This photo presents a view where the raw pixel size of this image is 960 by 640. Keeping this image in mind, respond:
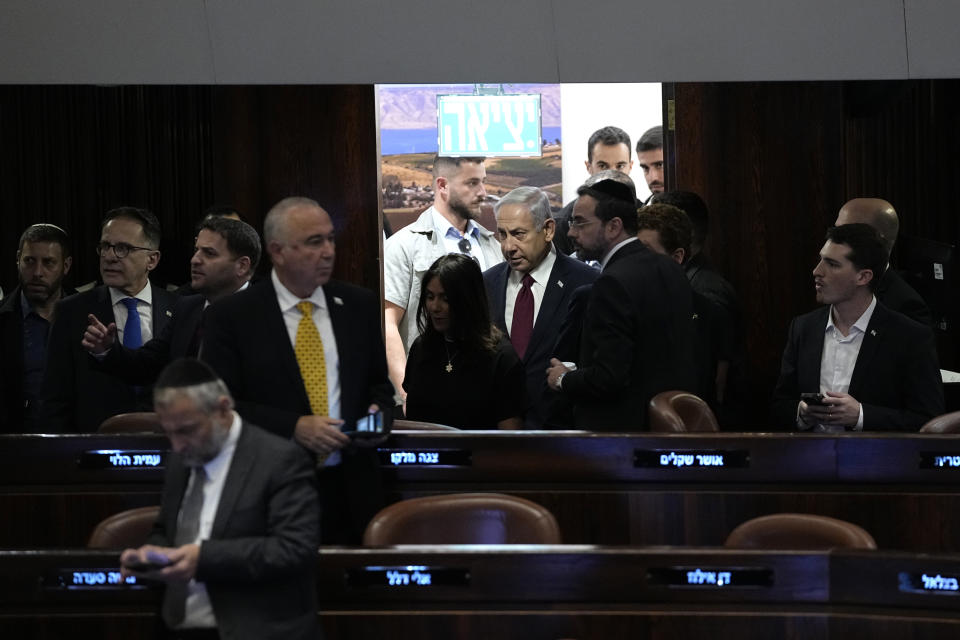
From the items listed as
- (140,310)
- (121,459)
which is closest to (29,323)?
(140,310)

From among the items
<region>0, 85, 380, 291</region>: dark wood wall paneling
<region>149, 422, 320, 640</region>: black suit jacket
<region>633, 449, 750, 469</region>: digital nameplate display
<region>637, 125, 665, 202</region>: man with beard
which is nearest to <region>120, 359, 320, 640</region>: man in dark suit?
<region>149, 422, 320, 640</region>: black suit jacket

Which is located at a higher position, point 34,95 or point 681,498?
point 34,95

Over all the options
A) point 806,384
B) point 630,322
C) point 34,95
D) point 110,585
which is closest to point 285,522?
point 110,585

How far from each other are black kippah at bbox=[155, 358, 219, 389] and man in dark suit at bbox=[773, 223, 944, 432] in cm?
220

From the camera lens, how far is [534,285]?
5.95m

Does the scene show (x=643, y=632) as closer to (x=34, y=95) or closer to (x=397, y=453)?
(x=397, y=453)

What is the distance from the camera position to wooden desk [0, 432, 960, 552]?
4.28 metres

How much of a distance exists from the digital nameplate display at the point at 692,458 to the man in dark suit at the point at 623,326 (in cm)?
39

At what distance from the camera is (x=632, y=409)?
15.8 feet

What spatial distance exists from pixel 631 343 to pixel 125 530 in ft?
5.92

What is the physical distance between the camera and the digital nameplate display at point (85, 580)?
11.4 feet

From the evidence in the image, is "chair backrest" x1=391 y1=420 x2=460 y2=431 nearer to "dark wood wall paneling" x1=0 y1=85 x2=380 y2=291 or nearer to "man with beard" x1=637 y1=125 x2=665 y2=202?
"dark wood wall paneling" x1=0 y1=85 x2=380 y2=291

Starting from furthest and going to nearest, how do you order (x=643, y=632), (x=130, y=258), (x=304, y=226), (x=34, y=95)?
(x=34, y=95) → (x=130, y=258) → (x=304, y=226) → (x=643, y=632)

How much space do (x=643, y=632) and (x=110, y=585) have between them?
4.30 ft
